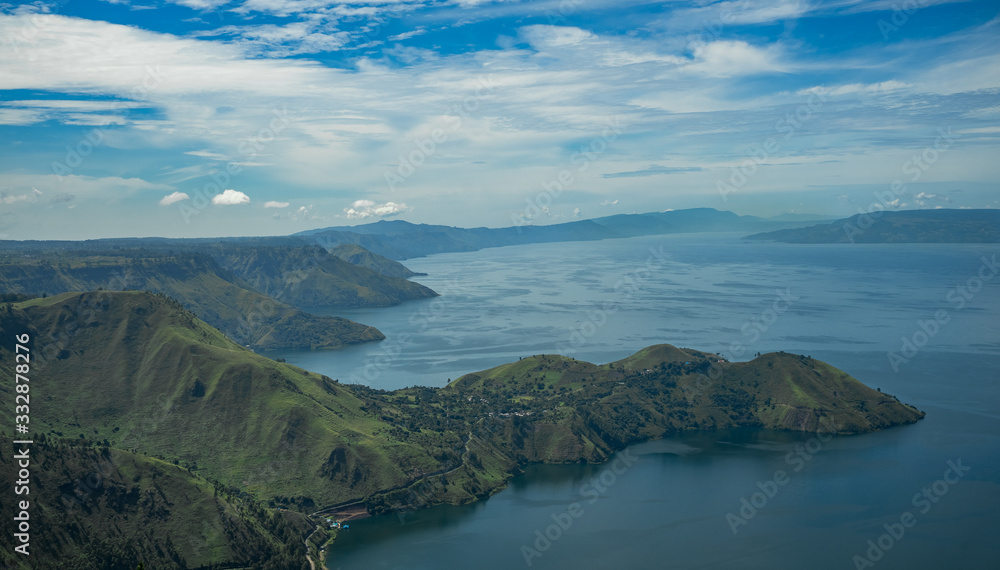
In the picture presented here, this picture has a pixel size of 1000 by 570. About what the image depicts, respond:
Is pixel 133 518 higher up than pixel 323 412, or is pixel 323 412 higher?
pixel 323 412

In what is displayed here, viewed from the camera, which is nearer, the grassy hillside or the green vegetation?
the grassy hillside

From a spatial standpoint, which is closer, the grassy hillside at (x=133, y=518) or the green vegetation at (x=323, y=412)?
the grassy hillside at (x=133, y=518)

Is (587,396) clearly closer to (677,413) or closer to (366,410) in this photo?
(677,413)

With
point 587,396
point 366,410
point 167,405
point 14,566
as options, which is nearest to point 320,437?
point 366,410

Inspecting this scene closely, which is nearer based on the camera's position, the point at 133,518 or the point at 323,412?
the point at 133,518
